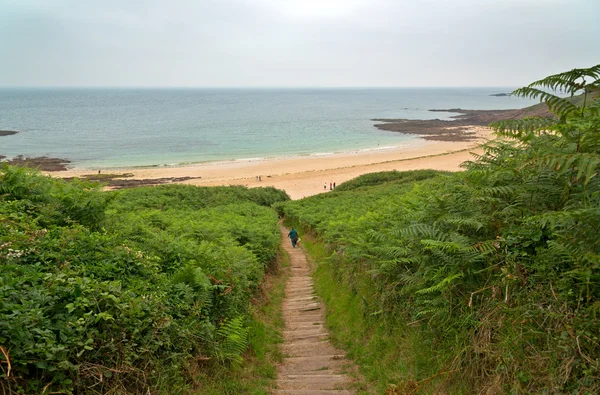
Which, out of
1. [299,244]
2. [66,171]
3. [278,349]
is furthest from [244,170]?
[278,349]

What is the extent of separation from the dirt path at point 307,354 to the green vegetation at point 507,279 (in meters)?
0.41

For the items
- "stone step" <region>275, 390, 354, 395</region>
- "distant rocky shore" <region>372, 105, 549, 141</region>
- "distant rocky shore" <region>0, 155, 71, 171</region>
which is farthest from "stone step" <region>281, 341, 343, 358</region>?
"distant rocky shore" <region>372, 105, 549, 141</region>

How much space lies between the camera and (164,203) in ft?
80.4

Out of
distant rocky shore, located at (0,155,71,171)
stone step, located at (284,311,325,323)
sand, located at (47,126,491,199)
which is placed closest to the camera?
stone step, located at (284,311,325,323)

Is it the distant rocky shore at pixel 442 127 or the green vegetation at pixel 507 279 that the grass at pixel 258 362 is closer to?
the green vegetation at pixel 507 279

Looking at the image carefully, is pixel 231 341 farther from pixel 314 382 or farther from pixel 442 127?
pixel 442 127

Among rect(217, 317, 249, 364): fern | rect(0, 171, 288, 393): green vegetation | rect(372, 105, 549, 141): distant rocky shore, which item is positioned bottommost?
rect(217, 317, 249, 364): fern

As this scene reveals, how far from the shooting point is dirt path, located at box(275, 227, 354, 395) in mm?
5801

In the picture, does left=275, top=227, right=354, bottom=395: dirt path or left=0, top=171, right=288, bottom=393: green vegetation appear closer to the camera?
left=0, top=171, right=288, bottom=393: green vegetation

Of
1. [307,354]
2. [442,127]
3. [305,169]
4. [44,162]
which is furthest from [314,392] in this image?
[442,127]

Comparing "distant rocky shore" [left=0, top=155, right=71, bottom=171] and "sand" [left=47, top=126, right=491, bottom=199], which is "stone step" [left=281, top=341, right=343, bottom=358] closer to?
"sand" [left=47, top=126, right=491, bottom=199]

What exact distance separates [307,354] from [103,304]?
4.10 metres

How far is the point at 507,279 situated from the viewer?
4.27 meters

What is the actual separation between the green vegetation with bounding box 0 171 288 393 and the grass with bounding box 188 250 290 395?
0.04 metres
